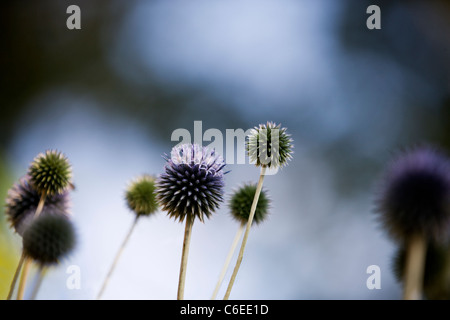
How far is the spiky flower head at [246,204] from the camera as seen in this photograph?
1768mm

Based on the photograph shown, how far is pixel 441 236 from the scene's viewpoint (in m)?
1.10

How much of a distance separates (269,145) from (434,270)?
724 mm

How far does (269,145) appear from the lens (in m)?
1.62

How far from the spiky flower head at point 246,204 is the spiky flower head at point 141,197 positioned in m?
0.36

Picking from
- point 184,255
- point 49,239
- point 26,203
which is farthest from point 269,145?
point 26,203

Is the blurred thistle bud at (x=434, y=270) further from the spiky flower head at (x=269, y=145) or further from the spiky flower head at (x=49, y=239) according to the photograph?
the spiky flower head at (x=49, y=239)

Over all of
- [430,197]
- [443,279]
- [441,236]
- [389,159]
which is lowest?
[443,279]

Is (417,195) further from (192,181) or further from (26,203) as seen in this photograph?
(26,203)

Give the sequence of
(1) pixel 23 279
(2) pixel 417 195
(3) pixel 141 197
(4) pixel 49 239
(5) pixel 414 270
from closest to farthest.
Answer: (5) pixel 414 270, (2) pixel 417 195, (1) pixel 23 279, (4) pixel 49 239, (3) pixel 141 197

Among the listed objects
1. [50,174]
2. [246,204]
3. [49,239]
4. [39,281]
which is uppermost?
[50,174]

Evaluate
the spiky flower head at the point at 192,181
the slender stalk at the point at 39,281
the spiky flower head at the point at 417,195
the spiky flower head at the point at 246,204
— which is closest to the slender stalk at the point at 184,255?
the spiky flower head at the point at 192,181

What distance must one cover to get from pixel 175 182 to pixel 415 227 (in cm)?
91
